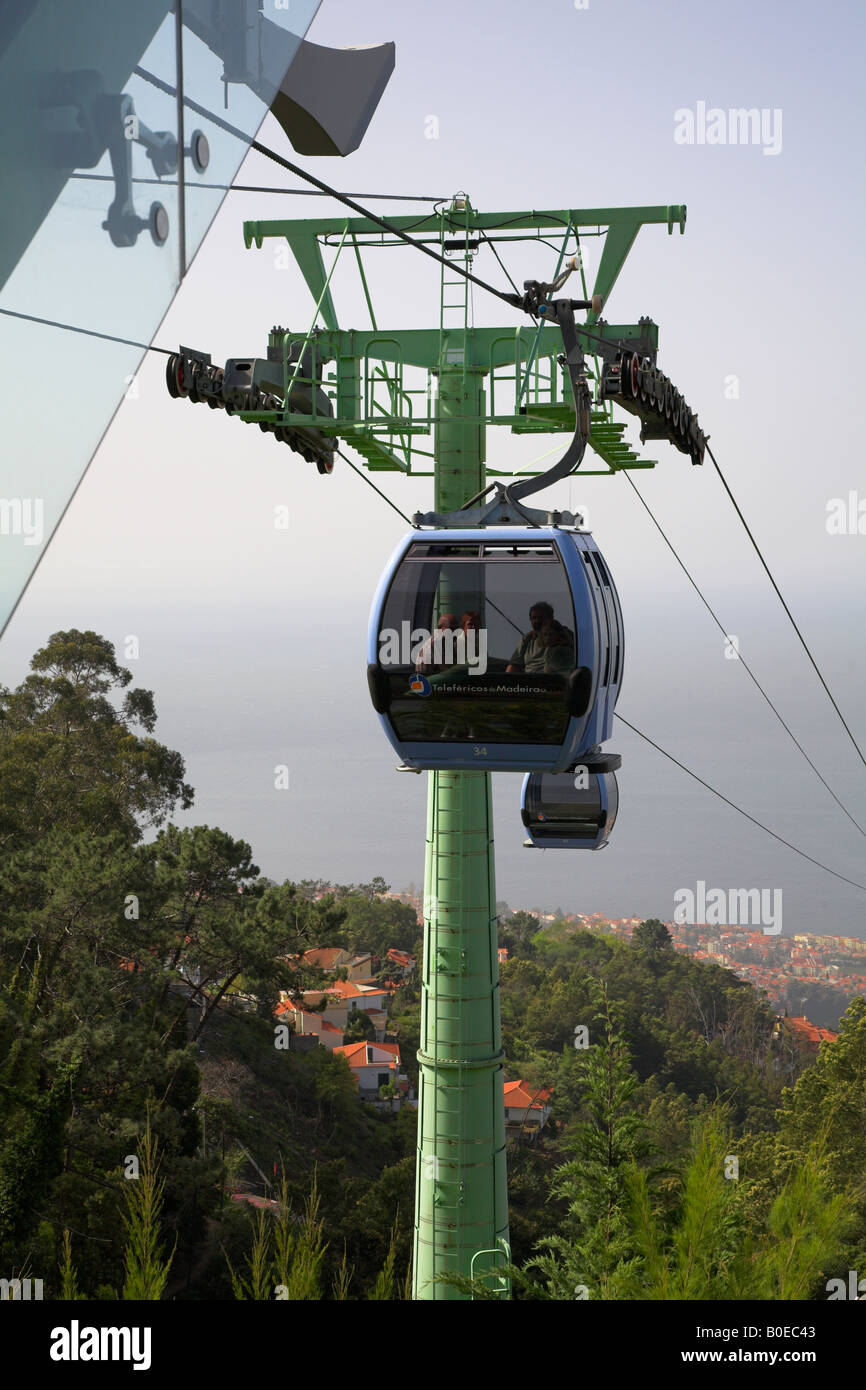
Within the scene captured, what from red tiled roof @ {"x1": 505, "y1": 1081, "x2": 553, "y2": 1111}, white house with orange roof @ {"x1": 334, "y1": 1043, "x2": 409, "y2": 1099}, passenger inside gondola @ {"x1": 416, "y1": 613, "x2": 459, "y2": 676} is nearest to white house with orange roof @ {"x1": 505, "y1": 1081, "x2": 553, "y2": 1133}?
red tiled roof @ {"x1": 505, "y1": 1081, "x2": 553, "y2": 1111}

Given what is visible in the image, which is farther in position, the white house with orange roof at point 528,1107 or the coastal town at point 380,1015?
the white house with orange roof at point 528,1107

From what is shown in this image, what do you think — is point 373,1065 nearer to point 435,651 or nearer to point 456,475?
point 456,475

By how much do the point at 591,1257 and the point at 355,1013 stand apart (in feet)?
141

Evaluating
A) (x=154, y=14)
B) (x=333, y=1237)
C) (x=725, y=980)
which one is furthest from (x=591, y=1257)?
(x=725, y=980)

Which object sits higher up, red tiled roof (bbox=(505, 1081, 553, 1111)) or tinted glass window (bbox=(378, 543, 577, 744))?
tinted glass window (bbox=(378, 543, 577, 744))

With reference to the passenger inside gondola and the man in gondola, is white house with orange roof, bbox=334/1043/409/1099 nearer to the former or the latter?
the passenger inside gondola

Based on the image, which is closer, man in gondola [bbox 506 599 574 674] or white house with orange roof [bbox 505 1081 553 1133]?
man in gondola [bbox 506 599 574 674]

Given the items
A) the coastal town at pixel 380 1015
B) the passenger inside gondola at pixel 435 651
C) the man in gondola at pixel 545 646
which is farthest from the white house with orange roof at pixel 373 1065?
the man in gondola at pixel 545 646

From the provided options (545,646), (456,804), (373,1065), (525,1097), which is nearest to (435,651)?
(545,646)

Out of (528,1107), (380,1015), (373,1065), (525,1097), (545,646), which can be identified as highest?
(545,646)

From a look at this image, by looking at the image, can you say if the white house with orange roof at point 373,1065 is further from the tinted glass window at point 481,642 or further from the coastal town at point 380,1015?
the tinted glass window at point 481,642

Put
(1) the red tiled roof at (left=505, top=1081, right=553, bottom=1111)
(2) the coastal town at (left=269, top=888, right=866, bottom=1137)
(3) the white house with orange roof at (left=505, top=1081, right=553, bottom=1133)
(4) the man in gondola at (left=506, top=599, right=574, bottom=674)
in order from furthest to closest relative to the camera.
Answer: (1) the red tiled roof at (left=505, top=1081, right=553, bottom=1111) < (3) the white house with orange roof at (left=505, top=1081, right=553, bottom=1133) < (2) the coastal town at (left=269, top=888, right=866, bottom=1137) < (4) the man in gondola at (left=506, top=599, right=574, bottom=674)

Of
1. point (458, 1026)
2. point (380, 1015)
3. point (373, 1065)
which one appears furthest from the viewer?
point (380, 1015)
